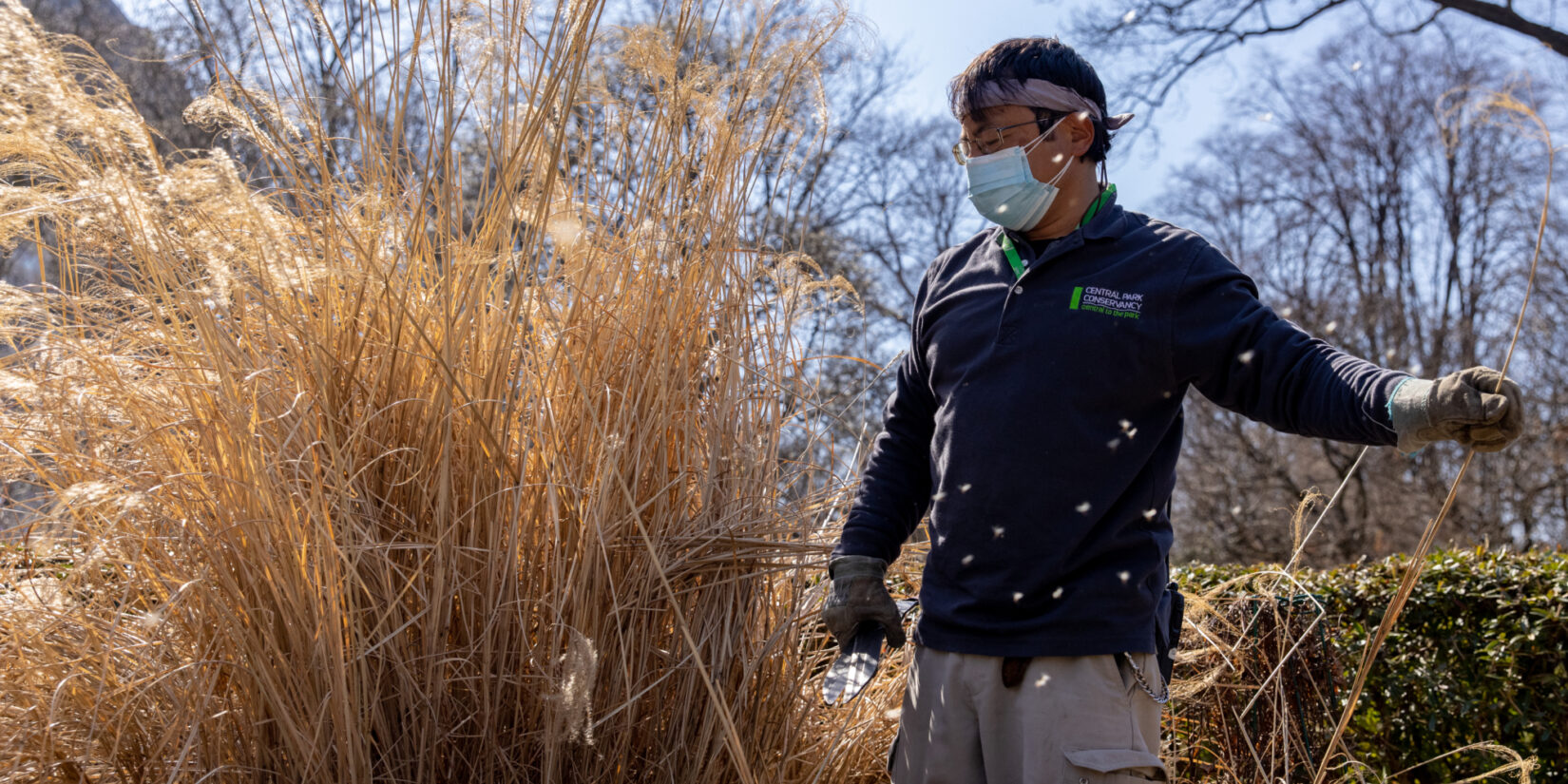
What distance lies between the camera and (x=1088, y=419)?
1.41m

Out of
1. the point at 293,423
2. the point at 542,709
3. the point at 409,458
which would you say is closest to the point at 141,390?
the point at 293,423

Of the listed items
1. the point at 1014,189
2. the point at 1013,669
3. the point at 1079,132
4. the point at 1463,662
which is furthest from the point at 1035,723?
the point at 1463,662

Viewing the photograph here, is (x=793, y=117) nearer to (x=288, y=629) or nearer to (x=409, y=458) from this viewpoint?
(x=409, y=458)

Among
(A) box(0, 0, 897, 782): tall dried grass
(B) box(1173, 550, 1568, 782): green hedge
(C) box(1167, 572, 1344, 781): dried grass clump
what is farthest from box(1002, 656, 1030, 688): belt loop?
(B) box(1173, 550, 1568, 782): green hedge

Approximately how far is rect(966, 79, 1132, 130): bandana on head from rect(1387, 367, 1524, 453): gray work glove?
0.67m

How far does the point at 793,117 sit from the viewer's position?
2.03 meters

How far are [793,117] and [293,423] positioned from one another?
1.08 m

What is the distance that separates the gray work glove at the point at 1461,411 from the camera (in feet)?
3.46

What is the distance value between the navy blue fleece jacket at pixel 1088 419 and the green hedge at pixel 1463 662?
179 cm

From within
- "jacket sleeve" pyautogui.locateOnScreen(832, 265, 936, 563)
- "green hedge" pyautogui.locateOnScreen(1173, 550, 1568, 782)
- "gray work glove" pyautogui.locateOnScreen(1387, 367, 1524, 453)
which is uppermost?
"gray work glove" pyautogui.locateOnScreen(1387, 367, 1524, 453)

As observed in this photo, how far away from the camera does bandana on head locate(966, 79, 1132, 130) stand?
1599 mm

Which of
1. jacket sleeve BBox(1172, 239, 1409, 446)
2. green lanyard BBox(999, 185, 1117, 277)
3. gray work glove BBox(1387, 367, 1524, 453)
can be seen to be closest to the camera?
gray work glove BBox(1387, 367, 1524, 453)

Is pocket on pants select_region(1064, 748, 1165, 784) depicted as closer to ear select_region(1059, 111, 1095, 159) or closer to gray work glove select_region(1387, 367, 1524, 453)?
gray work glove select_region(1387, 367, 1524, 453)

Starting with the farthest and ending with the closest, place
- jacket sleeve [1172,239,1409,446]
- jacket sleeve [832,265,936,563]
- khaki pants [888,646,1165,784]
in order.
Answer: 1. jacket sleeve [832,265,936,563]
2. khaki pants [888,646,1165,784]
3. jacket sleeve [1172,239,1409,446]
